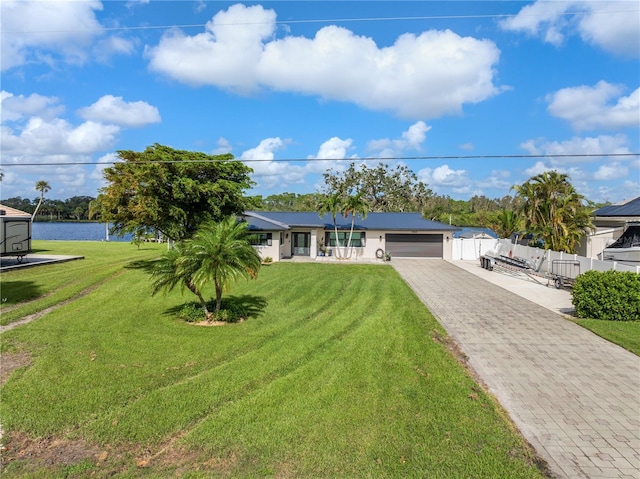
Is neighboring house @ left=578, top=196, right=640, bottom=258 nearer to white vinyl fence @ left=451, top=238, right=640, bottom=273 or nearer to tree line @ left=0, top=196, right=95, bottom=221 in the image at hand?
white vinyl fence @ left=451, top=238, right=640, bottom=273

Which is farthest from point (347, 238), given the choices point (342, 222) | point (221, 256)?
point (221, 256)

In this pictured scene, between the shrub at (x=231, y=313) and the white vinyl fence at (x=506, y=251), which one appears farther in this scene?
the white vinyl fence at (x=506, y=251)

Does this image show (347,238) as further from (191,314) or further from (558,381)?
(558,381)

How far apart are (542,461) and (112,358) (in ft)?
23.3

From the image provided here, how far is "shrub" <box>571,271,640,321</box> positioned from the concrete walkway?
88 cm

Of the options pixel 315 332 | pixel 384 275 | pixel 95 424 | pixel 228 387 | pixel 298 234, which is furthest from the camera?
pixel 298 234

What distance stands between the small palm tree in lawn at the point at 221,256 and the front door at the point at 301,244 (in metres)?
17.9

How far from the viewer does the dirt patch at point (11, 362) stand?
6238 millimetres

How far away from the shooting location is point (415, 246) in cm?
2812

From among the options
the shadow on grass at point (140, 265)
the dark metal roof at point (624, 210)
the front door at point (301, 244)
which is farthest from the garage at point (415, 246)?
the shadow on grass at point (140, 265)

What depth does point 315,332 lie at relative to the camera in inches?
347

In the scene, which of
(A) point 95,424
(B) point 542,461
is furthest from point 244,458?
(B) point 542,461

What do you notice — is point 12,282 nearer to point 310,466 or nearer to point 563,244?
point 310,466

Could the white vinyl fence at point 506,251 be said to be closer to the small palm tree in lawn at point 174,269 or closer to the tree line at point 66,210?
the small palm tree in lawn at point 174,269
